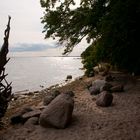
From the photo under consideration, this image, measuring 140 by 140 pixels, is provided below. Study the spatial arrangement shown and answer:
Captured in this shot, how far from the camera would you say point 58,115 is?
11.5m

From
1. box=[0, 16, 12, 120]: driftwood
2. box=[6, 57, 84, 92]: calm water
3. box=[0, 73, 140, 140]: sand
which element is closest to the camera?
box=[0, 73, 140, 140]: sand

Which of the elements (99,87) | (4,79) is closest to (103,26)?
(99,87)

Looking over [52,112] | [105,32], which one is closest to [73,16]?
[105,32]

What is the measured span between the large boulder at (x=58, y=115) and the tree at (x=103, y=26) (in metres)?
5.00

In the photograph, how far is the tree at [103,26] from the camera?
48.5ft

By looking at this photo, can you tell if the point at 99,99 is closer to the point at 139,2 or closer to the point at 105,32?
the point at 105,32

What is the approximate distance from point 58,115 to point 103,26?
19.2 ft

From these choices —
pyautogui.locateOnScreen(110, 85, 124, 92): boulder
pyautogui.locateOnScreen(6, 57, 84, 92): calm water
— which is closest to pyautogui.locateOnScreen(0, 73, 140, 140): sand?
pyautogui.locateOnScreen(110, 85, 124, 92): boulder

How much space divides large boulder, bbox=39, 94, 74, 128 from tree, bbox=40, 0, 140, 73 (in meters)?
5.00

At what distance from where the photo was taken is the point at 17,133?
37.9 feet

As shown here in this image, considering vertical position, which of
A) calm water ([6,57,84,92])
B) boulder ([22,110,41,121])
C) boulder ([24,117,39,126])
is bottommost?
calm water ([6,57,84,92])

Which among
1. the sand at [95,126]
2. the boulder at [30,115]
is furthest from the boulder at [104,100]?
the boulder at [30,115]

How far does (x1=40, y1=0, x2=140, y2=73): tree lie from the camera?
14773 millimetres

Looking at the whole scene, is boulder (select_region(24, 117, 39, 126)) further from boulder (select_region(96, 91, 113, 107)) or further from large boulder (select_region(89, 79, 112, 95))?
large boulder (select_region(89, 79, 112, 95))
